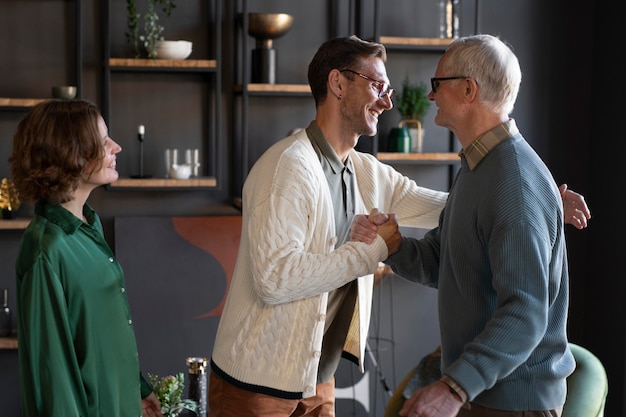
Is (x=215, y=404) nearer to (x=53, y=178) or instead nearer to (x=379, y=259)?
(x=379, y=259)

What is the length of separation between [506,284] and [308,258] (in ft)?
2.03

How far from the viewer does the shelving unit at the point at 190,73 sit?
3691mm

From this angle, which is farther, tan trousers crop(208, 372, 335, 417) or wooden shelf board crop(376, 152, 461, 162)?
wooden shelf board crop(376, 152, 461, 162)

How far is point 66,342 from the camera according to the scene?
1.78 metres

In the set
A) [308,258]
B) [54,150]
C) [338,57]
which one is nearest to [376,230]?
[308,258]

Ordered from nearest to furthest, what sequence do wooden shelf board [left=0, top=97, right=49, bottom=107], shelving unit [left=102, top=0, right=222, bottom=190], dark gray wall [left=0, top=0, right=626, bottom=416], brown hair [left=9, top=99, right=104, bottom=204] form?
brown hair [left=9, top=99, right=104, bottom=204], wooden shelf board [left=0, top=97, right=49, bottom=107], shelving unit [left=102, top=0, right=222, bottom=190], dark gray wall [left=0, top=0, right=626, bottom=416]

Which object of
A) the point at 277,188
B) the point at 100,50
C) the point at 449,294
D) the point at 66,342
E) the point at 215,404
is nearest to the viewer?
the point at 66,342

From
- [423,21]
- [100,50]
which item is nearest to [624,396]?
[423,21]

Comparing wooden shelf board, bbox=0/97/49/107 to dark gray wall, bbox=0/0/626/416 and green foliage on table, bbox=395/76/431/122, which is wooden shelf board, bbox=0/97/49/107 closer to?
dark gray wall, bbox=0/0/626/416

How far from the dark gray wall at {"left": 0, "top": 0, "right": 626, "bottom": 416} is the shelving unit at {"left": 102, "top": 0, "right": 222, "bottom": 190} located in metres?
0.07

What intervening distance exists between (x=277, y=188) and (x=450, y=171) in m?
2.20

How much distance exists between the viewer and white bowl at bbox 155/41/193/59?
12.1ft

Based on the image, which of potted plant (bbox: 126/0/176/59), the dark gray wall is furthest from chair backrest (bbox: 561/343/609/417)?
potted plant (bbox: 126/0/176/59)

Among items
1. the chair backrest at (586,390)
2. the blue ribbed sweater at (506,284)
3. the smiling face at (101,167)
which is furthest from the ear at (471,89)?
the chair backrest at (586,390)
